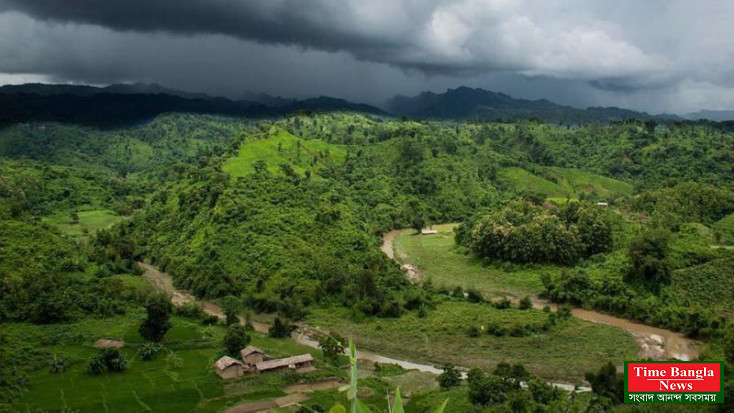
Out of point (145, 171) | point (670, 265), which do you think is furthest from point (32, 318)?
point (145, 171)

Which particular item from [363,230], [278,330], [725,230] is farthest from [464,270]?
[725,230]

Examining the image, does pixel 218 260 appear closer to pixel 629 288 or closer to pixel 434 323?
pixel 434 323

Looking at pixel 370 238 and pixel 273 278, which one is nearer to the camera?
pixel 273 278

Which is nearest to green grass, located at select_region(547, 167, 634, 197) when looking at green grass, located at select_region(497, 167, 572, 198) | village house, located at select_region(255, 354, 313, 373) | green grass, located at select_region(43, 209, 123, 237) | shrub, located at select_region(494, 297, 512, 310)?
green grass, located at select_region(497, 167, 572, 198)

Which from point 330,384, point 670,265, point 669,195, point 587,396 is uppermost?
point 669,195

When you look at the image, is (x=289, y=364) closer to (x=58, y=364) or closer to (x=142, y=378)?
(x=142, y=378)

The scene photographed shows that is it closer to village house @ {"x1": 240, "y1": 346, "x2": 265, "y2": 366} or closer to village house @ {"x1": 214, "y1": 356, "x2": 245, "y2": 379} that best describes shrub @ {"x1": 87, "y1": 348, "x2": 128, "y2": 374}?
village house @ {"x1": 214, "y1": 356, "x2": 245, "y2": 379}

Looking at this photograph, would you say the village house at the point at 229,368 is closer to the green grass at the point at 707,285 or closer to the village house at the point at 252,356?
the village house at the point at 252,356
